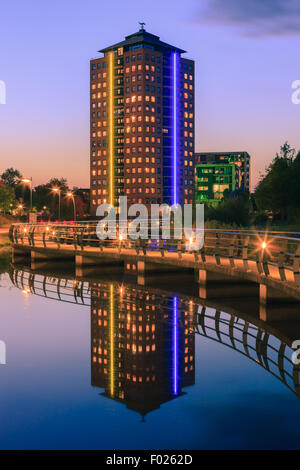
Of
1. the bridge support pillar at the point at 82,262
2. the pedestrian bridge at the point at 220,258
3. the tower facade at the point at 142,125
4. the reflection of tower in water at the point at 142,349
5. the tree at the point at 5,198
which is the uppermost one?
the tower facade at the point at 142,125

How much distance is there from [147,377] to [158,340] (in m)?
3.14

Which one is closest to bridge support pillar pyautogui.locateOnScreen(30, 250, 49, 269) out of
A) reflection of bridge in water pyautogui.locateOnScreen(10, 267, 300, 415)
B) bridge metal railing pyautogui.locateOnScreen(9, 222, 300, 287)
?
bridge metal railing pyautogui.locateOnScreen(9, 222, 300, 287)

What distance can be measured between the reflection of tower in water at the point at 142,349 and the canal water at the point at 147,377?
28 millimetres

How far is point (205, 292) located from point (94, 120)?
161 m

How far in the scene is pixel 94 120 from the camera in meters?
176

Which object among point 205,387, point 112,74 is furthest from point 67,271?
point 112,74

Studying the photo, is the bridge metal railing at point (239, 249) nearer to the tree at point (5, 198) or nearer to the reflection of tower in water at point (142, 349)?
the reflection of tower in water at point (142, 349)

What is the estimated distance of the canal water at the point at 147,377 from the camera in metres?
8.01

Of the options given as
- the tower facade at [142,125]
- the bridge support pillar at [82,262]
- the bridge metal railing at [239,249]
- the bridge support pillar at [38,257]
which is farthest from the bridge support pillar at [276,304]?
the tower facade at [142,125]

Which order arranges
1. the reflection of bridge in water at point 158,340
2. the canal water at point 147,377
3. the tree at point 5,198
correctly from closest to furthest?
the canal water at point 147,377 < the reflection of bridge in water at point 158,340 < the tree at point 5,198

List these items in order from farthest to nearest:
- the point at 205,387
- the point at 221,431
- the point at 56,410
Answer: the point at 205,387, the point at 56,410, the point at 221,431

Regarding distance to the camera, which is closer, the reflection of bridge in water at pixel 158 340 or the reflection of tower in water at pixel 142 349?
the reflection of tower in water at pixel 142 349

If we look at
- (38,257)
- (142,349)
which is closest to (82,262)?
(38,257)

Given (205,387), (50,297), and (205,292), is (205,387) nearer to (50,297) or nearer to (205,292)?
(205,292)
